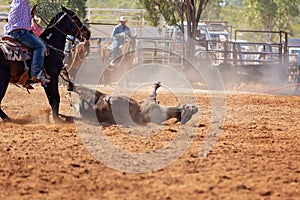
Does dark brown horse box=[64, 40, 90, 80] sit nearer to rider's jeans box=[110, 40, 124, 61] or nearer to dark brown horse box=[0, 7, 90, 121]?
rider's jeans box=[110, 40, 124, 61]

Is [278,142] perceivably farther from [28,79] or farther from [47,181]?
Result: [28,79]

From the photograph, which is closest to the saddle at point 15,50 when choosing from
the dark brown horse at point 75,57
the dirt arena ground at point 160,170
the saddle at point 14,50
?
the saddle at point 14,50

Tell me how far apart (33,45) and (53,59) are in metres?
0.63

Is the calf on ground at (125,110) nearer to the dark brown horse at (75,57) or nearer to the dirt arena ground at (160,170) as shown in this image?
the dirt arena ground at (160,170)

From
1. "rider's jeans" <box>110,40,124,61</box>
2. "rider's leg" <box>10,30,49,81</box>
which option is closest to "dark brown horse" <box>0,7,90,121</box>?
"rider's leg" <box>10,30,49,81</box>

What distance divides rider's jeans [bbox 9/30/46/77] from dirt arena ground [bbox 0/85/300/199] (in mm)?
934

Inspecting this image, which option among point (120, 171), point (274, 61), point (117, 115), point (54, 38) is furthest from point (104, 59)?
point (120, 171)

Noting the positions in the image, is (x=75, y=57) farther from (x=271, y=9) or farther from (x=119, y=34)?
(x=271, y=9)

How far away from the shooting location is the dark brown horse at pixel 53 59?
10281 mm

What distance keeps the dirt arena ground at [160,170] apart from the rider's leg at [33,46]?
0.90m

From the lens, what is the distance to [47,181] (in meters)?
6.02

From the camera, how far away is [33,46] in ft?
33.9

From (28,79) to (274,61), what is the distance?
1380 cm

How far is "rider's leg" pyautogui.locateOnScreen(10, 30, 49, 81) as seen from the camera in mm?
10258
